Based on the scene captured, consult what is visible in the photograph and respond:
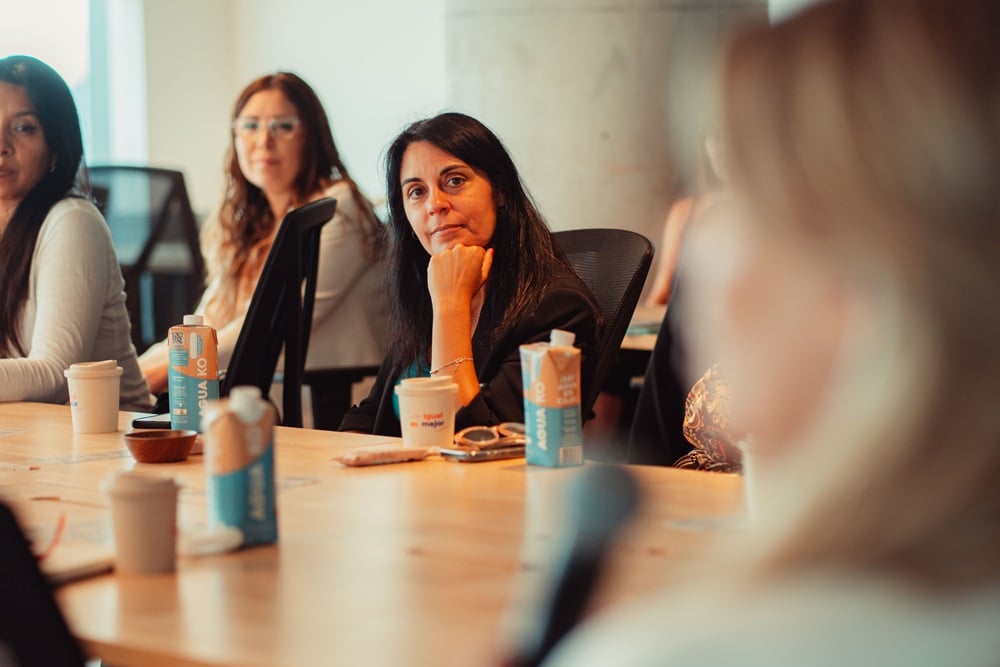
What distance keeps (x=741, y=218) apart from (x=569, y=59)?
4.33 meters

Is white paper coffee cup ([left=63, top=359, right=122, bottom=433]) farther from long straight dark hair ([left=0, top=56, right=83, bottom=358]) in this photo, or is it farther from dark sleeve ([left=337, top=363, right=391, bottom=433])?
long straight dark hair ([left=0, top=56, right=83, bottom=358])

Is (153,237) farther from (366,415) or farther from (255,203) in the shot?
(366,415)

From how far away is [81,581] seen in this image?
1.22m

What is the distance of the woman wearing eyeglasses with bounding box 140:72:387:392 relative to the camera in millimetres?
3910

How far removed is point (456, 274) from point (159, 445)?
0.80m

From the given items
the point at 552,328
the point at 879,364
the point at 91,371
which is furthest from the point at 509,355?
the point at 879,364

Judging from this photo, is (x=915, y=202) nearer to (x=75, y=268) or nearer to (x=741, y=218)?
(x=741, y=218)

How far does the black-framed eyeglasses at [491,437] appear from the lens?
1.83 metres

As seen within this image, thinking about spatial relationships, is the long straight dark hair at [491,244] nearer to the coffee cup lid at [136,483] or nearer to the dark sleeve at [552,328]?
the dark sleeve at [552,328]

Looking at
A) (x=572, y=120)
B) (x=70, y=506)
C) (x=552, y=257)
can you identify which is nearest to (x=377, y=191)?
(x=572, y=120)

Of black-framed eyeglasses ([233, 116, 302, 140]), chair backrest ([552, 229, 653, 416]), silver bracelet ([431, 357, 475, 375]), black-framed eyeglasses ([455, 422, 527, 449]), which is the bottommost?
black-framed eyeglasses ([455, 422, 527, 449])

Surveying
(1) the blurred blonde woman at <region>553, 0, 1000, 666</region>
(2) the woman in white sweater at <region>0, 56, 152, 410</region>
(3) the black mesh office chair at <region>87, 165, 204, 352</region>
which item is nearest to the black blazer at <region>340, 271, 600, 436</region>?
(2) the woman in white sweater at <region>0, 56, 152, 410</region>

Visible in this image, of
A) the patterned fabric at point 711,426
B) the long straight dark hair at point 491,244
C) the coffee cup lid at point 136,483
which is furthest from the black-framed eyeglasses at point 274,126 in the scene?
the coffee cup lid at point 136,483

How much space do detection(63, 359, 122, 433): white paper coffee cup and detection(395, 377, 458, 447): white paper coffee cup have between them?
582 millimetres
